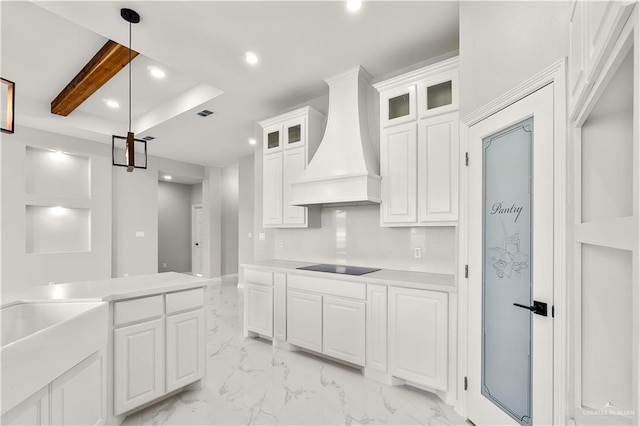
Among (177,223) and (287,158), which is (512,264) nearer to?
(287,158)

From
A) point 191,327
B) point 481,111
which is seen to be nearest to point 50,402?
point 191,327

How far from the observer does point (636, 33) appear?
0.54 meters

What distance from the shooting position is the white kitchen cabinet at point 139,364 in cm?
189

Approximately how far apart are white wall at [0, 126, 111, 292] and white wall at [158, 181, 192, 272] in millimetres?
2448

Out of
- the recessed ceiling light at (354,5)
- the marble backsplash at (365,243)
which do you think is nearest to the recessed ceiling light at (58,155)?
the marble backsplash at (365,243)

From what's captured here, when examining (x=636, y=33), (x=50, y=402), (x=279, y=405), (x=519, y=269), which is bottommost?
(x=279, y=405)

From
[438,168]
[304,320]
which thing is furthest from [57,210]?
[438,168]

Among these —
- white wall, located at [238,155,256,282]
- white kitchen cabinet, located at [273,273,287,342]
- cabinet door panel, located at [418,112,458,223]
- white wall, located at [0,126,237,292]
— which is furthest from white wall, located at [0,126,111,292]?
cabinet door panel, located at [418,112,458,223]

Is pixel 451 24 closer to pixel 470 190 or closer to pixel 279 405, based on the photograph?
pixel 470 190

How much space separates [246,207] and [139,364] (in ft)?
15.6

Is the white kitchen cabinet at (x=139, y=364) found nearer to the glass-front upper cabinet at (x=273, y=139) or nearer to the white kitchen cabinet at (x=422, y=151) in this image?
the white kitchen cabinet at (x=422, y=151)

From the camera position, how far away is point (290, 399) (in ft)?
7.46

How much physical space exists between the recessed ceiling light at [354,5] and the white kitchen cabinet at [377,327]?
2260 mm

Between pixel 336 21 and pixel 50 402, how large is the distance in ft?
9.28
